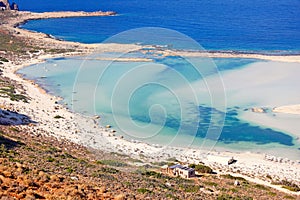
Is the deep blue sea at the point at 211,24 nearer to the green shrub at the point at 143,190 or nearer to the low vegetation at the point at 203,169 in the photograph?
the low vegetation at the point at 203,169

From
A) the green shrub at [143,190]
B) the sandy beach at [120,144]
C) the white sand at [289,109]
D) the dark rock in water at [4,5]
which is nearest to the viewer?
the green shrub at [143,190]

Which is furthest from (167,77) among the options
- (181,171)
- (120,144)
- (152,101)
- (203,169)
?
(181,171)

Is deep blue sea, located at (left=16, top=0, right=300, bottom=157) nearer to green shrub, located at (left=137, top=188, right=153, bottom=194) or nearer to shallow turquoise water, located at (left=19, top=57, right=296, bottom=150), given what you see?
shallow turquoise water, located at (left=19, top=57, right=296, bottom=150)

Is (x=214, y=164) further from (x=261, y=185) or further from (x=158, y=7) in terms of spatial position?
(x=158, y=7)

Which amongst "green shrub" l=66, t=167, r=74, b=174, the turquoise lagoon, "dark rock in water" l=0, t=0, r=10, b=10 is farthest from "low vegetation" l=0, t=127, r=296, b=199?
"dark rock in water" l=0, t=0, r=10, b=10

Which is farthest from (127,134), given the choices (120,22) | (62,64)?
(120,22)

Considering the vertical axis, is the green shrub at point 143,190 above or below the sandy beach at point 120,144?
below

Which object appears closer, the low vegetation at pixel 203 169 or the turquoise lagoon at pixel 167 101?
the low vegetation at pixel 203 169

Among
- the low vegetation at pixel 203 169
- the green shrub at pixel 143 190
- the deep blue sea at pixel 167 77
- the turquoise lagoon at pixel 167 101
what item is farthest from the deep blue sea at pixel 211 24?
the green shrub at pixel 143 190
